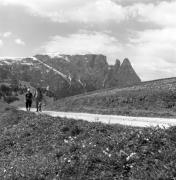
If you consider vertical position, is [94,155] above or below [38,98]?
below

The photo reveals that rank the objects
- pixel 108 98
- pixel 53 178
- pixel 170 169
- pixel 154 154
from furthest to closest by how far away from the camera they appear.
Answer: pixel 108 98 < pixel 53 178 < pixel 154 154 < pixel 170 169

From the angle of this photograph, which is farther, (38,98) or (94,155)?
(38,98)

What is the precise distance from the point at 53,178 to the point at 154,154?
303cm

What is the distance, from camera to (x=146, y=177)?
994cm

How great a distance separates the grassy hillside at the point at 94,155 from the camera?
1082cm

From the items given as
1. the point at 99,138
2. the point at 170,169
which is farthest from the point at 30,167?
the point at 170,169

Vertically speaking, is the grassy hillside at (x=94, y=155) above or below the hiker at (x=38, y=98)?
below

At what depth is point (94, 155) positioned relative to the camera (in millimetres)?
12594

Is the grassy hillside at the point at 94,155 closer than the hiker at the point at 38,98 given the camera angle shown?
Yes

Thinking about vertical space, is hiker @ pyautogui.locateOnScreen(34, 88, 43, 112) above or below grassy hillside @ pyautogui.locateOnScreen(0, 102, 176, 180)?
above

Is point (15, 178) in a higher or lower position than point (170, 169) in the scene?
lower

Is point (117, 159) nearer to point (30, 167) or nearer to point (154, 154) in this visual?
point (154, 154)

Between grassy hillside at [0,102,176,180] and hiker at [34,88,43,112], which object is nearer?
grassy hillside at [0,102,176,180]

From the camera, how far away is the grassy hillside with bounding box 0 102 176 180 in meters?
10.8
